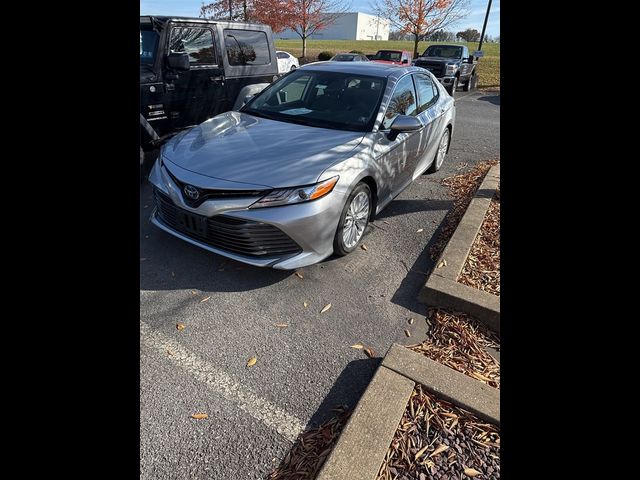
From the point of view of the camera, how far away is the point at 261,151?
343cm

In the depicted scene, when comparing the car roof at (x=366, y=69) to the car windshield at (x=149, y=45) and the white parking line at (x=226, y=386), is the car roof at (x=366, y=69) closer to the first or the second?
the car windshield at (x=149, y=45)

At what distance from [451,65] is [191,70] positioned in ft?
39.8

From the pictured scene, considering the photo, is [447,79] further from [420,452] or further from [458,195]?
[420,452]

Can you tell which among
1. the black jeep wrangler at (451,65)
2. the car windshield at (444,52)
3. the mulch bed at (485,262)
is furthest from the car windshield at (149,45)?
the car windshield at (444,52)

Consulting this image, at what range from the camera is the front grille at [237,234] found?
304 cm

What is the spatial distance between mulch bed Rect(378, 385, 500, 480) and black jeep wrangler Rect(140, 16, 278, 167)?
485 centimetres

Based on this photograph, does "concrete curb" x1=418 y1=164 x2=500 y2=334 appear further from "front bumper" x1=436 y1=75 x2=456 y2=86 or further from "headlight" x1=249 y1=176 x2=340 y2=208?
"front bumper" x1=436 y1=75 x2=456 y2=86

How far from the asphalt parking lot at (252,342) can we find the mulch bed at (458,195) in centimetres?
15

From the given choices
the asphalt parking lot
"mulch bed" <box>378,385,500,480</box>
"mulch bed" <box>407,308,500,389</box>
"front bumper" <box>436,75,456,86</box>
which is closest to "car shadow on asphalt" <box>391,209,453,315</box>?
the asphalt parking lot

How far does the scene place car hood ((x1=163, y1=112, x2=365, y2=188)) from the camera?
3109 millimetres
